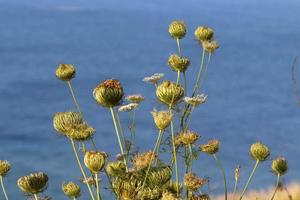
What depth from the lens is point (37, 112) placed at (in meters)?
57.5

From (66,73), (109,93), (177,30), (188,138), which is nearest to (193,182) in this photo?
(188,138)

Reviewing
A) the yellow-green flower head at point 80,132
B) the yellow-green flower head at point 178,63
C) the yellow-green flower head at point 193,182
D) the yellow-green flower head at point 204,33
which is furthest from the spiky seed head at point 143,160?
the yellow-green flower head at point 204,33

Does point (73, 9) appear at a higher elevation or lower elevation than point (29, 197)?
higher

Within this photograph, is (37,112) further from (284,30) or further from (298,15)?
(298,15)

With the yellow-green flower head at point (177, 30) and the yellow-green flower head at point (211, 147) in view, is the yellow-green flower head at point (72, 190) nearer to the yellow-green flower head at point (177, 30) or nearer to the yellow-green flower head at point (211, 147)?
the yellow-green flower head at point (211, 147)

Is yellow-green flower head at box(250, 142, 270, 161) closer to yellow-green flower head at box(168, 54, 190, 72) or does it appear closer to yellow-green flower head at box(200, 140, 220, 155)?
yellow-green flower head at box(200, 140, 220, 155)

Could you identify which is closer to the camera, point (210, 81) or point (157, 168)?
point (157, 168)

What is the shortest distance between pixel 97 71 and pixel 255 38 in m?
23.6

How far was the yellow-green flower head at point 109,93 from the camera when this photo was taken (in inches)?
153

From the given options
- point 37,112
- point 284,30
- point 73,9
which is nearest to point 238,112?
point 37,112

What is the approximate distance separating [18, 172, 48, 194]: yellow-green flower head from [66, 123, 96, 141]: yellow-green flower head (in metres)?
0.24

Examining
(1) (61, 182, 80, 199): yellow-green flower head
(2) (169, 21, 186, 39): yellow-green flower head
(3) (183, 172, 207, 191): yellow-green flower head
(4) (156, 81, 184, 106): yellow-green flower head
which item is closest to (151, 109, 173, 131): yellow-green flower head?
(4) (156, 81, 184, 106): yellow-green flower head

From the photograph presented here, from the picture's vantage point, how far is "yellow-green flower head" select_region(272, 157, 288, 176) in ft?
16.8

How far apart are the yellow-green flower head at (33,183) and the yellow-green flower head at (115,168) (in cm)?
→ 28
